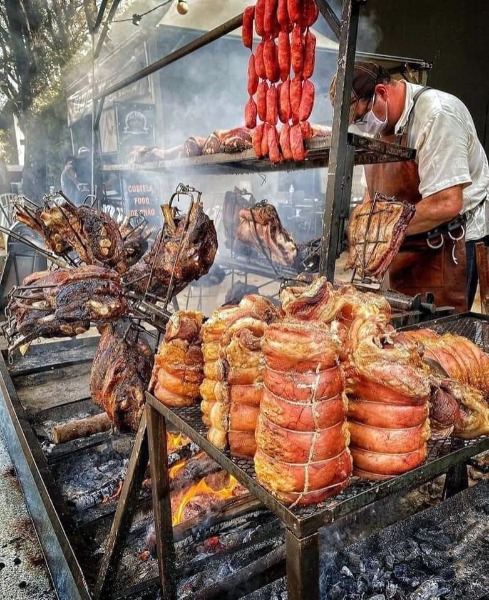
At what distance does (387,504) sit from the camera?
108 inches

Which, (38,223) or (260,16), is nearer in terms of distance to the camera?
(260,16)

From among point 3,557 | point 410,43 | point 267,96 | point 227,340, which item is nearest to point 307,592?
point 227,340

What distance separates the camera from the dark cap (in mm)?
3744

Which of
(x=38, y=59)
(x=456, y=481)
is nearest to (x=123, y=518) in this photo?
(x=456, y=481)

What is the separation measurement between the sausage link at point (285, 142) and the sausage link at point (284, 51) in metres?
0.44

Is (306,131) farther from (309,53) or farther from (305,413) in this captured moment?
(305,413)

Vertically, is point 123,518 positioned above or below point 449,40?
below

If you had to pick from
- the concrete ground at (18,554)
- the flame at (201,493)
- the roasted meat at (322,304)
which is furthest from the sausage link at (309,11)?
the concrete ground at (18,554)

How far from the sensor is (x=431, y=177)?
3855 mm

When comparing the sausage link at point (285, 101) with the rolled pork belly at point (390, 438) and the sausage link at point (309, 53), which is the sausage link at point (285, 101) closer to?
the sausage link at point (309, 53)

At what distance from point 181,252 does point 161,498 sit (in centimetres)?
222

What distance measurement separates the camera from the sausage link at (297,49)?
3.28 meters

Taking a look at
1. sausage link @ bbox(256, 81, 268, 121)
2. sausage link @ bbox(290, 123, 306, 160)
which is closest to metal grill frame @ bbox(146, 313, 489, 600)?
sausage link @ bbox(290, 123, 306, 160)

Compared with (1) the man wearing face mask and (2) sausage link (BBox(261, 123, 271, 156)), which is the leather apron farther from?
(2) sausage link (BBox(261, 123, 271, 156))
